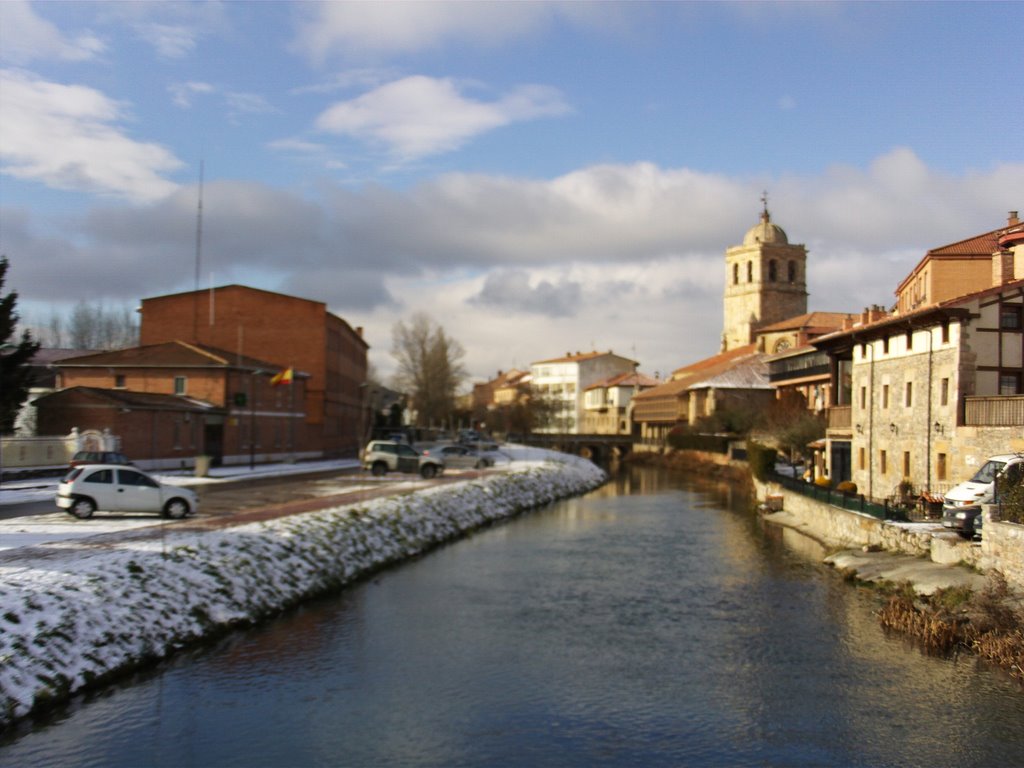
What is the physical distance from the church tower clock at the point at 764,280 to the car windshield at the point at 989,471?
115668mm

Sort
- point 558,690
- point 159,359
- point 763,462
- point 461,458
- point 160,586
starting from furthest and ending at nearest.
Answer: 1. point 461,458
2. point 159,359
3. point 763,462
4. point 160,586
5. point 558,690

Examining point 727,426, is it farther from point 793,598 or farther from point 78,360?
point 793,598

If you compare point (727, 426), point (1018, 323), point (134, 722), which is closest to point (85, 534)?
point (134, 722)

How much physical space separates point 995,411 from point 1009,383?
299cm

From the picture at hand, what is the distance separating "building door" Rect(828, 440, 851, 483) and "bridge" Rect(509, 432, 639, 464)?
62.4 m

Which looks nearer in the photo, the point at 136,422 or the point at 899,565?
the point at 899,565

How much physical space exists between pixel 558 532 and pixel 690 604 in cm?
1480

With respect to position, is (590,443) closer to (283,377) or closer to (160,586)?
(283,377)

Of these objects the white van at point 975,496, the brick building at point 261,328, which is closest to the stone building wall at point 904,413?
the white van at point 975,496

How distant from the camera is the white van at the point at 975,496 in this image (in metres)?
21.5

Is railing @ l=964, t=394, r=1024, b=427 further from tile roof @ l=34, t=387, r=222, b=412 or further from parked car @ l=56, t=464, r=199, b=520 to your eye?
tile roof @ l=34, t=387, r=222, b=412

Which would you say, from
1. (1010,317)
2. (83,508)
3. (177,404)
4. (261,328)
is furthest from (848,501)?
(261,328)

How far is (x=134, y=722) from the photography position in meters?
13.6

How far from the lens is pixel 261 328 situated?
2515 inches
